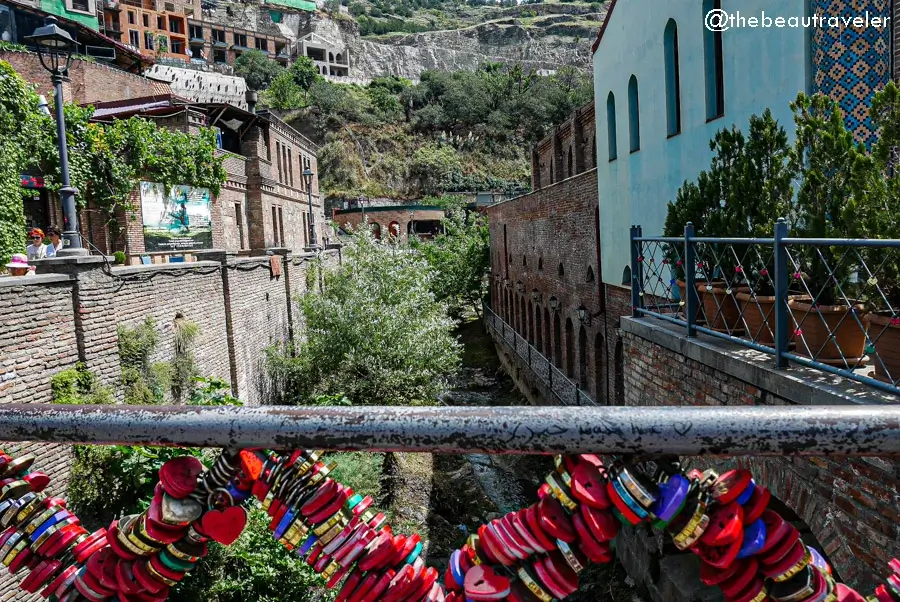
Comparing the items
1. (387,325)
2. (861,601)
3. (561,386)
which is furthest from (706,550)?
(561,386)

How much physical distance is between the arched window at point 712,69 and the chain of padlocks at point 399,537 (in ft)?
34.9

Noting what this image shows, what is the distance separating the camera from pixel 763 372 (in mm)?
4445

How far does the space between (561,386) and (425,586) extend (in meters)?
18.0

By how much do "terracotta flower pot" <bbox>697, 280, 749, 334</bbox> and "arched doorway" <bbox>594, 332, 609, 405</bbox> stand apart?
35.2 ft

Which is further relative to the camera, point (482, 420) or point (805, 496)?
point (805, 496)

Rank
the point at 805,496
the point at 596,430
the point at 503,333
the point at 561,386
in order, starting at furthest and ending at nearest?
the point at 503,333 → the point at 561,386 → the point at 805,496 → the point at 596,430

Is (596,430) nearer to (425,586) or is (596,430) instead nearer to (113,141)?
(425,586)

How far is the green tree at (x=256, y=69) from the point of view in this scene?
83.9 m

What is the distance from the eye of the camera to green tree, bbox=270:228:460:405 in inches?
660

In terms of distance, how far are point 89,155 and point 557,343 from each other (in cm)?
1474

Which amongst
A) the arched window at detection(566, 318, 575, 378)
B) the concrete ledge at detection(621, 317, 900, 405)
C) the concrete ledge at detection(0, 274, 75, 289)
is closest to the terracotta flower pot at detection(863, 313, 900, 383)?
the concrete ledge at detection(621, 317, 900, 405)

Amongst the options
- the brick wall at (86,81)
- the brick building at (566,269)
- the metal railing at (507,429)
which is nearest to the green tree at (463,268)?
the brick building at (566,269)

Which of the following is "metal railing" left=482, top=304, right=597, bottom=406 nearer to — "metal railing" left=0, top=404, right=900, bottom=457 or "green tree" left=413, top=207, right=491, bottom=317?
"green tree" left=413, top=207, right=491, bottom=317

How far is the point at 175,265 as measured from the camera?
12.9 meters
